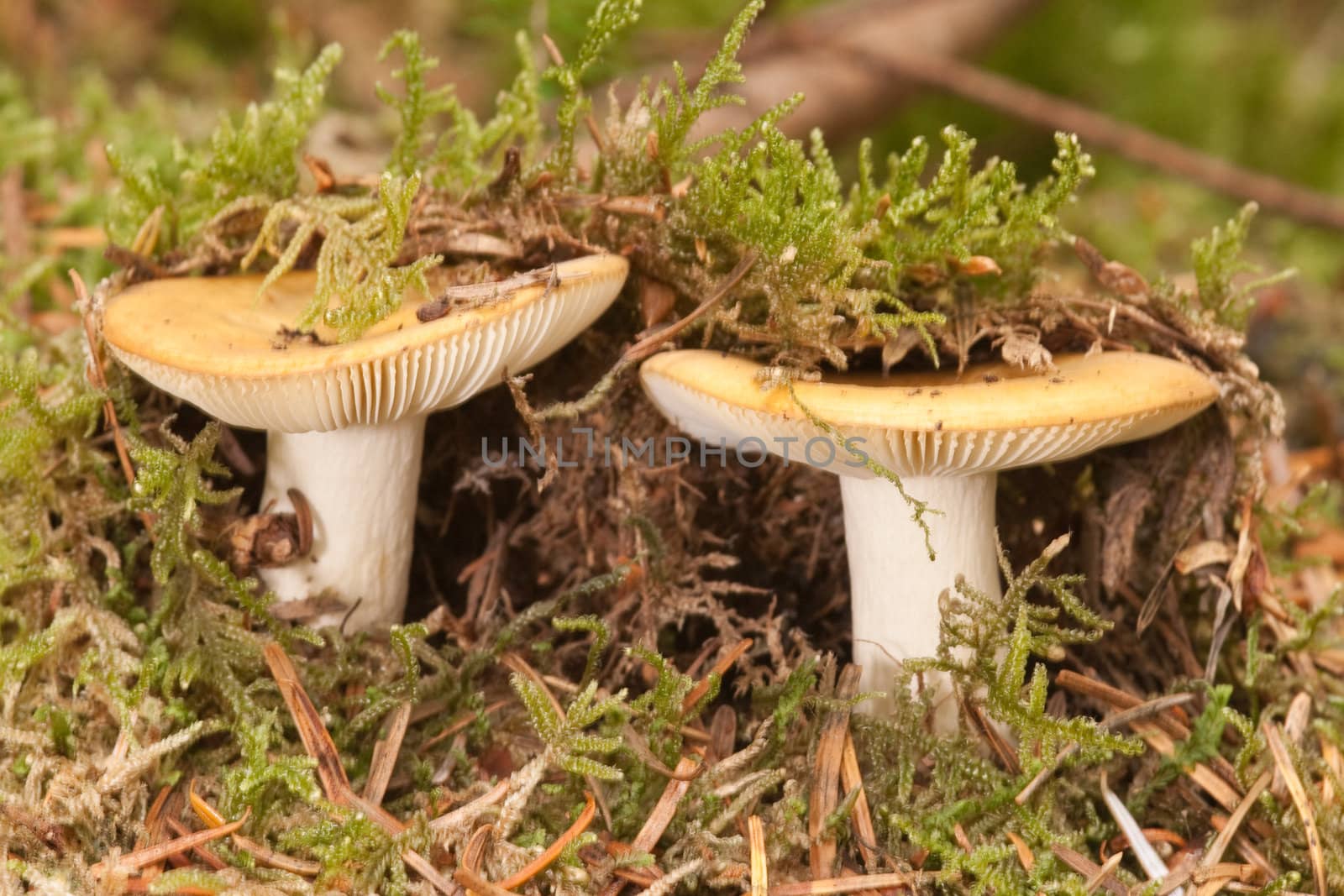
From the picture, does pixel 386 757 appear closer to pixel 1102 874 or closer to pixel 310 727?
pixel 310 727

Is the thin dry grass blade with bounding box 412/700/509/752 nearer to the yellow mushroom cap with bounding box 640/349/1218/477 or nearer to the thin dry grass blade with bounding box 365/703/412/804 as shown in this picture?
the thin dry grass blade with bounding box 365/703/412/804

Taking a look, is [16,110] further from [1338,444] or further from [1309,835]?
[1338,444]

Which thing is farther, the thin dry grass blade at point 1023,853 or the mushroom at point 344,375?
the thin dry grass blade at point 1023,853

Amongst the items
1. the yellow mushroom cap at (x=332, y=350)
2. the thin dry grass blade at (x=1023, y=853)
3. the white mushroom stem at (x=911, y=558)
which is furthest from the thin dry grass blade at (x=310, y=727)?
the thin dry grass blade at (x=1023, y=853)

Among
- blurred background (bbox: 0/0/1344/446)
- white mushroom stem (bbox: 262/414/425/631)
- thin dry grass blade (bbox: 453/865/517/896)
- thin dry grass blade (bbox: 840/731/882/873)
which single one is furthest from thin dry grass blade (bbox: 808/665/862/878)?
blurred background (bbox: 0/0/1344/446)

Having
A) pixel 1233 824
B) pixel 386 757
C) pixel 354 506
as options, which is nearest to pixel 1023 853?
pixel 1233 824

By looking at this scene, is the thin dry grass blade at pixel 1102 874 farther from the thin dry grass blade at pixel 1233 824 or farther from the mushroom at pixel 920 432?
the mushroom at pixel 920 432
